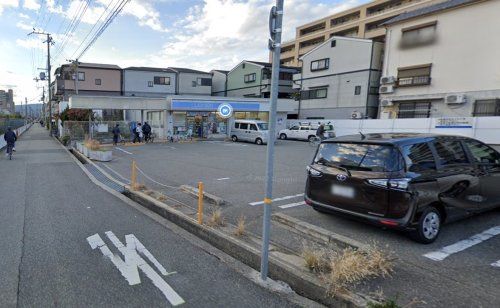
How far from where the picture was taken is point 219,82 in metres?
43.9

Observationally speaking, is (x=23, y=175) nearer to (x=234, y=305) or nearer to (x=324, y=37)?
(x=234, y=305)

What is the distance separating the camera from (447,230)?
4531 mm

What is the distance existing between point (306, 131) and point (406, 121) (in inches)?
320

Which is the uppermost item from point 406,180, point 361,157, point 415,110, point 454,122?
→ point 415,110

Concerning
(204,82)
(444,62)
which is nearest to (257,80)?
(204,82)

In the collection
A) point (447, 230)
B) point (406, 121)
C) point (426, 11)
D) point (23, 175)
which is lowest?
point (23, 175)

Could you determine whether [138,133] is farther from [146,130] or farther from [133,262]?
[133,262]

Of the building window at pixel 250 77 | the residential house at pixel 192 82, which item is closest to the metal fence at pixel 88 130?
the residential house at pixel 192 82

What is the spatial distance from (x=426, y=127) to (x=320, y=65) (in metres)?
15.2

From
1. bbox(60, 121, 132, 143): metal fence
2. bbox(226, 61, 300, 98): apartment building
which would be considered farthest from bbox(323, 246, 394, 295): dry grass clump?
bbox(226, 61, 300, 98): apartment building

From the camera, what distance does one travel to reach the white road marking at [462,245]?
3694 millimetres

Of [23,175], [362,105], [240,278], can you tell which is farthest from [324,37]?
[240,278]

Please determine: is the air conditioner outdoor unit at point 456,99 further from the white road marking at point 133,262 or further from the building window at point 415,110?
the white road marking at point 133,262

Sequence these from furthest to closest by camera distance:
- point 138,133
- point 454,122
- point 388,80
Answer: point 388,80, point 138,133, point 454,122
